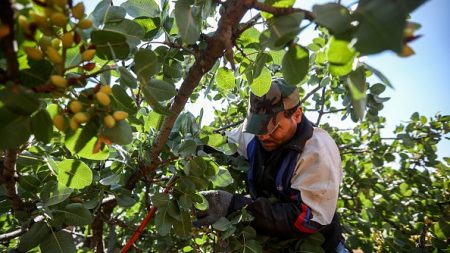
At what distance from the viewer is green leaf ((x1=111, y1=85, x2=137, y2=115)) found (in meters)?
0.96

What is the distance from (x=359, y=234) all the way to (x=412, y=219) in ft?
3.18

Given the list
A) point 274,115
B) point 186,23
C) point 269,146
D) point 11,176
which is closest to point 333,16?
point 186,23

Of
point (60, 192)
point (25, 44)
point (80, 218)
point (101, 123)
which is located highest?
point (25, 44)

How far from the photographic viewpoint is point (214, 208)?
6.52 feet

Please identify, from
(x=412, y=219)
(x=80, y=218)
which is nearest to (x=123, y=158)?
(x=80, y=218)

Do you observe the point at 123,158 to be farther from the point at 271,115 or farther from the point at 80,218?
the point at 271,115

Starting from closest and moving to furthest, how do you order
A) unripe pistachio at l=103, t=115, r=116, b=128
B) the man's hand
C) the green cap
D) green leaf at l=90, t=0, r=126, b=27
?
unripe pistachio at l=103, t=115, r=116, b=128 < green leaf at l=90, t=0, r=126, b=27 < the man's hand < the green cap

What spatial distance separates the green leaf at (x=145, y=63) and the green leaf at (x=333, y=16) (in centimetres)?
44

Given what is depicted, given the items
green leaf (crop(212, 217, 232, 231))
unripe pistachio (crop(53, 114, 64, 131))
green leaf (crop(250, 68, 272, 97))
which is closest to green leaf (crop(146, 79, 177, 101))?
unripe pistachio (crop(53, 114, 64, 131))

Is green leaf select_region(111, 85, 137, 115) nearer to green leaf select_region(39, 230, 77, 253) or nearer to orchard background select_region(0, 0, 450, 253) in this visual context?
orchard background select_region(0, 0, 450, 253)

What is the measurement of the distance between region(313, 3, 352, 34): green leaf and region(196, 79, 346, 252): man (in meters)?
1.48

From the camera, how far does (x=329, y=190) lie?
2.08m

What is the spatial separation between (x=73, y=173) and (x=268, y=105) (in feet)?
4.66

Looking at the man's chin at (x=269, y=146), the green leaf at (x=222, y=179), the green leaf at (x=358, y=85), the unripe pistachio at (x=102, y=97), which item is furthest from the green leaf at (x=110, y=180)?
the man's chin at (x=269, y=146)
